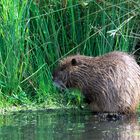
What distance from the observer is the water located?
5.51 m

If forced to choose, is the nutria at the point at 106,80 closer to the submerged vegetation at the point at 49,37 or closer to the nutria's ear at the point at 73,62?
the nutria's ear at the point at 73,62

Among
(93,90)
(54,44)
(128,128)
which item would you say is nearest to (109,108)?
(93,90)

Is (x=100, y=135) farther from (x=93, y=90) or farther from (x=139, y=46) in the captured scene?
(x=139, y=46)

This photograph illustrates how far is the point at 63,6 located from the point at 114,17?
0.64 m

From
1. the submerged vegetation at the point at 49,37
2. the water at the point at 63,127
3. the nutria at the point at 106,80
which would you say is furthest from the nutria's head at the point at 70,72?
the water at the point at 63,127

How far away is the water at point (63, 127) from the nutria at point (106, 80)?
20 cm

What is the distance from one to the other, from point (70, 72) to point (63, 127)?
1166 millimetres

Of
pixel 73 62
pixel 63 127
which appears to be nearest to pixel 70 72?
pixel 73 62

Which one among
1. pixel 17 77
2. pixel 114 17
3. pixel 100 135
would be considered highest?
pixel 114 17

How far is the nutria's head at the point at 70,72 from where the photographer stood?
6.94 meters

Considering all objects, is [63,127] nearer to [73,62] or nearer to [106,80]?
[106,80]

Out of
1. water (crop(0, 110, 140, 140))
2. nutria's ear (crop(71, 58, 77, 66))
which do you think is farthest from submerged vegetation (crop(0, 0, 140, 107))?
water (crop(0, 110, 140, 140))

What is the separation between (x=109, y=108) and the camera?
6.70 m

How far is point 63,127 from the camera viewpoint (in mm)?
5941
